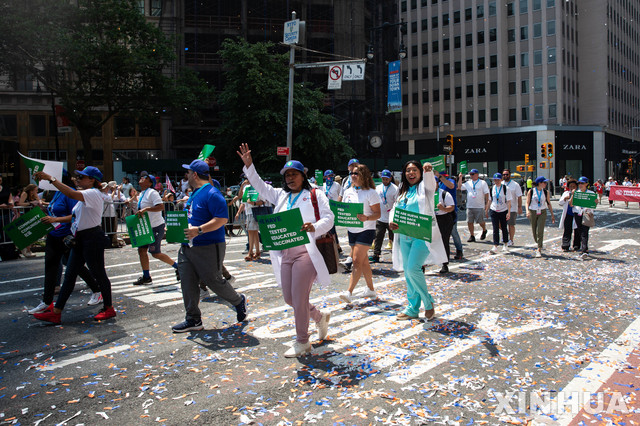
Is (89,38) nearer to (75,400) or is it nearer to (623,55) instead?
(75,400)

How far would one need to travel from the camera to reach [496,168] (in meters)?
60.9

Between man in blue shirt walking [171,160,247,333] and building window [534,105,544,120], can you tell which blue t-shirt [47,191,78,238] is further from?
building window [534,105,544,120]

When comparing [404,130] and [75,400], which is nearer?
[75,400]

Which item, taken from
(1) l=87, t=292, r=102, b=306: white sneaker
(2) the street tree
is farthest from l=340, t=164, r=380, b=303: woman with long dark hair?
(2) the street tree

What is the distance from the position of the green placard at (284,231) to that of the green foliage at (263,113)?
91.2ft

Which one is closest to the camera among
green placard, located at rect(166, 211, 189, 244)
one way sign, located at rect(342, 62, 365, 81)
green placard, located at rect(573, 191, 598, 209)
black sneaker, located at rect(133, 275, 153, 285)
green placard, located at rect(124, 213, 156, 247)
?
green placard, located at rect(166, 211, 189, 244)

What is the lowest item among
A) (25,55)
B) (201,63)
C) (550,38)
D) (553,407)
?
(553,407)

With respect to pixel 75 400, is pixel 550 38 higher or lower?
higher

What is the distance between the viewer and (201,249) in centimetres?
599

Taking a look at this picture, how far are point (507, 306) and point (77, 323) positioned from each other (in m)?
5.75

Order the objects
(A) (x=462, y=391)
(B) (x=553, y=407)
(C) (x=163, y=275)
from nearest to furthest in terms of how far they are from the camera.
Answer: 1. (B) (x=553, y=407)
2. (A) (x=462, y=391)
3. (C) (x=163, y=275)

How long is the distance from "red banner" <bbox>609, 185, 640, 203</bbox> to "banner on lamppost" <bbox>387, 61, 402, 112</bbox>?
465 inches

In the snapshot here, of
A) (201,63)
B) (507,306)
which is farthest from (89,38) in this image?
(507,306)

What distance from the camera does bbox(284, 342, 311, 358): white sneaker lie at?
5.17 m
